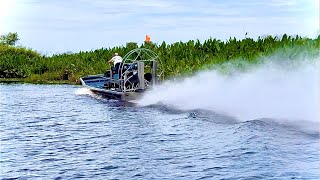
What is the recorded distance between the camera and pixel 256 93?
21094mm

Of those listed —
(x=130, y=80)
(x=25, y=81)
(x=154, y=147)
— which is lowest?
(x=154, y=147)

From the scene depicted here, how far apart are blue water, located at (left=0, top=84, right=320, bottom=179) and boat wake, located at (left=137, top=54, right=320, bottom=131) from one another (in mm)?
1112

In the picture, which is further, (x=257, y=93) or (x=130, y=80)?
(x=130, y=80)

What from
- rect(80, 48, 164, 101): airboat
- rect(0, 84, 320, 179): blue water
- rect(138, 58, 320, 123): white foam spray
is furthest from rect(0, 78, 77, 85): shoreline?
rect(0, 84, 320, 179): blue water

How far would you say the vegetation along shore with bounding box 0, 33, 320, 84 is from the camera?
28031 mm

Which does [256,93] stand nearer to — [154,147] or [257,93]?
[257,93]

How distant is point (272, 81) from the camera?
22.1m

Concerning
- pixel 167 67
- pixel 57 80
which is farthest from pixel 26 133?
pixel 57 80

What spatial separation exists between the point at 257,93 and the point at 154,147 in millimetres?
8349

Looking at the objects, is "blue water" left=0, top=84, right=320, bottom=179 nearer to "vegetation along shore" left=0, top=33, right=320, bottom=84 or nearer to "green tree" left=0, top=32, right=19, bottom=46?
"vegetation along shore" left=0, top=33, right=320, bottom=84

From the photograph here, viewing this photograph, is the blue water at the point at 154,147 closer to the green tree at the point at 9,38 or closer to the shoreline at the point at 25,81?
the shoreline at the point at 25,81

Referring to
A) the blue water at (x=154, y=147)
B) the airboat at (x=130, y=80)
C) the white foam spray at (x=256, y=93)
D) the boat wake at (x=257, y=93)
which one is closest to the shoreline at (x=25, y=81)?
the boat wake at (x=257, y=93)

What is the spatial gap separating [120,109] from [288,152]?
11489 millimetres

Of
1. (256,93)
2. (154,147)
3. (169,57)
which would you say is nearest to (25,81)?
(169,57)
